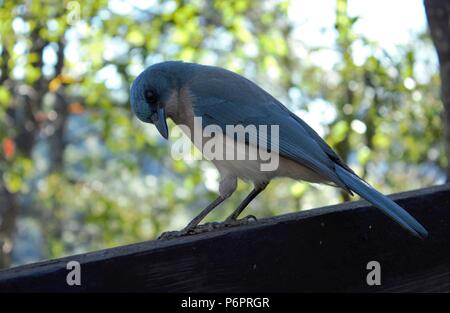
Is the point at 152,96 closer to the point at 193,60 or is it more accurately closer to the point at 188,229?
the point at 188,229

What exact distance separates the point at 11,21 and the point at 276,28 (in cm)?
364

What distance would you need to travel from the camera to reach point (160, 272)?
1.84m

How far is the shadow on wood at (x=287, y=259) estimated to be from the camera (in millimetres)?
1759

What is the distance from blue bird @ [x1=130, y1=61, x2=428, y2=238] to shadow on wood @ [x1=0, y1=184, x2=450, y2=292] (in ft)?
1.61

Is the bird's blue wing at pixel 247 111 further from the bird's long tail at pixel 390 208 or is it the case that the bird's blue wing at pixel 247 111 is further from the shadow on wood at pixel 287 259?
the shadow on wood at pixel 287 259

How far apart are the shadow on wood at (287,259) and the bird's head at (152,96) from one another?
1.23m

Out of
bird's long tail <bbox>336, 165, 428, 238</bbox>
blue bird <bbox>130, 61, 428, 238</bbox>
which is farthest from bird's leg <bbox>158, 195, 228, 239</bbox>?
bird's long tail <bbox>336, 165, 428, 238</bbox>

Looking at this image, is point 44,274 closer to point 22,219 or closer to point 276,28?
point 276,28

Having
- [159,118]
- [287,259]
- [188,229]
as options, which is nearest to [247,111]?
[159,118]

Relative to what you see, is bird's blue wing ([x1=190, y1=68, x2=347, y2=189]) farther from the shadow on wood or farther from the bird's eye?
the shadow on wood

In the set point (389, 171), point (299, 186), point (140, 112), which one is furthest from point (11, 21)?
point (389, 171)

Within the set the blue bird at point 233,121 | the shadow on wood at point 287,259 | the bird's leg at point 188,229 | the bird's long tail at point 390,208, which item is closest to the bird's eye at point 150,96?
the blue bird at point 233,121

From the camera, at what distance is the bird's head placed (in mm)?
3324

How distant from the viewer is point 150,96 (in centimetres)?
336
